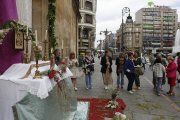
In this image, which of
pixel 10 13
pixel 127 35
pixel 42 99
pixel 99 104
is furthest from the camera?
pixel 127 35

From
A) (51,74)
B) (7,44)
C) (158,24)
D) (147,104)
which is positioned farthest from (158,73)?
(158,24)

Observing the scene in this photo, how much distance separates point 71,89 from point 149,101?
15.0 feet

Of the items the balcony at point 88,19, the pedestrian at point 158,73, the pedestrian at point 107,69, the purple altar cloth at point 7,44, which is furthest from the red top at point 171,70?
the balcony at point 88,19

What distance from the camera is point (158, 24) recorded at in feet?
619

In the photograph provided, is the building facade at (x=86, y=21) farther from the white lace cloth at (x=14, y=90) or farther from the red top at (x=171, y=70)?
the white lace cloth at (x=14, y=90)

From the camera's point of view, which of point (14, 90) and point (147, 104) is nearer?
point (14, 90)

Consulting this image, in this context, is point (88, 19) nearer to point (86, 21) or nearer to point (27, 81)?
point (86, 21)

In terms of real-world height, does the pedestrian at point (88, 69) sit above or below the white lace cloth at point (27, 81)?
below

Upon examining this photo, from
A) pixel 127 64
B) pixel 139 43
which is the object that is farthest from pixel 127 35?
→ pixel 127 64

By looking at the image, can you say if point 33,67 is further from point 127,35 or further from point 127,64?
point 127,35

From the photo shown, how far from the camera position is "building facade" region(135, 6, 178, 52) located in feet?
585

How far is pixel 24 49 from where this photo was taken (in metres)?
7.33

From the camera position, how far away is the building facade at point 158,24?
178 metres

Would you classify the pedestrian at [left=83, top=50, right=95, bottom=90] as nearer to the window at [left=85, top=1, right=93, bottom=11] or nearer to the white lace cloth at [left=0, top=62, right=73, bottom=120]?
the white lace cloth at [left=0, top=62, right=73, bottom=120]
